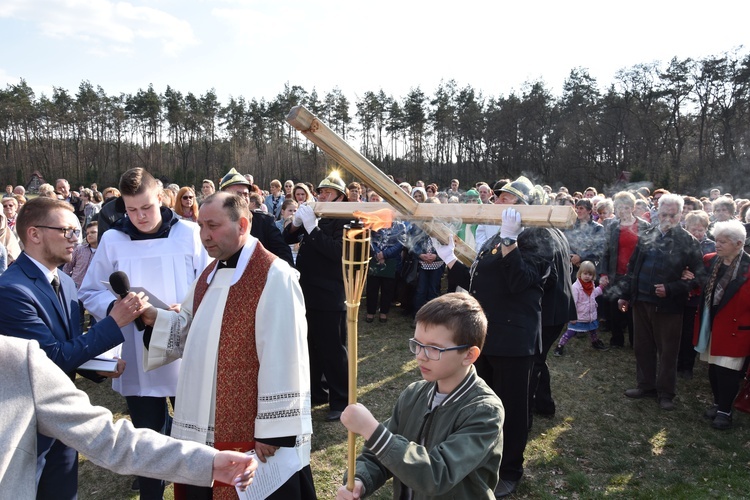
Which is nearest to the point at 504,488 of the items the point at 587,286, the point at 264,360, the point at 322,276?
the point at 264,360

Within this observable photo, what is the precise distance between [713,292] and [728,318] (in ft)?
1.01

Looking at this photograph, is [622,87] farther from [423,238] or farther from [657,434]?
[657,434]

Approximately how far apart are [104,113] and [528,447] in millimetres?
57517

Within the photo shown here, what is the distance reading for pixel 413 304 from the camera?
9.62 meters

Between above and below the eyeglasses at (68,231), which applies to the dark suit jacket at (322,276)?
below

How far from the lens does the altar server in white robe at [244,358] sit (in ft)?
9.10

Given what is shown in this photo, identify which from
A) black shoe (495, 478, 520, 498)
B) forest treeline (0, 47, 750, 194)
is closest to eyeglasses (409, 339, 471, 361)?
black shoe (495, 478, 520, 498)

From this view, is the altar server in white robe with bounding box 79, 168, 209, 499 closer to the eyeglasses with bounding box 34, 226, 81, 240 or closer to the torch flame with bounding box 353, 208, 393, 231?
the eyeglasses with bounding box 34, 226, 81, 240

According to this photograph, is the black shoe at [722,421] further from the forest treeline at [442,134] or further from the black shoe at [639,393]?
the forest treeline at [442,134]

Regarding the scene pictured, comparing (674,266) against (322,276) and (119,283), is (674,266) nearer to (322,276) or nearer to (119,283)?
(322,276)

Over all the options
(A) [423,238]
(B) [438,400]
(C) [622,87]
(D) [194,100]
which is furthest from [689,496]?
(D) [194,100]

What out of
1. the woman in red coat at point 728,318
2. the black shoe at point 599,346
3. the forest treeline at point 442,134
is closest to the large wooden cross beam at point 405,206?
the woman in red coat at point 728,318

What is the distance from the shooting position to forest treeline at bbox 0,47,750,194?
31062mm

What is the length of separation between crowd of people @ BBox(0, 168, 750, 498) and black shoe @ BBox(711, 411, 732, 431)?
0.02 meters
